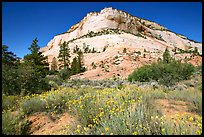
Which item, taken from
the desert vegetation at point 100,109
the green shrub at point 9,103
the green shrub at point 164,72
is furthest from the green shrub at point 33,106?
the green shrub at point 164,72

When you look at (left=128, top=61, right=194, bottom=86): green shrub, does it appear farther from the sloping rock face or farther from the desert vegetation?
Result: the sloping rock face

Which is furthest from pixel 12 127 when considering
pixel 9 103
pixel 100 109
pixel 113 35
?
pixel 113 35

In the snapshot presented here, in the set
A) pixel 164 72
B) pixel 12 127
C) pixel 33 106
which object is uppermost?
pixel 164 72

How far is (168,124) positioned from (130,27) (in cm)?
6153

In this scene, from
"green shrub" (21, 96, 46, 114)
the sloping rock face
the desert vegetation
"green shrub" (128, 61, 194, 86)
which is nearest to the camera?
the desert vegetation

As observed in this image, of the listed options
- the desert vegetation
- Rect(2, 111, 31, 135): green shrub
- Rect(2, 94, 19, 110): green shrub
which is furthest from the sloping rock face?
Rect(2, 111, 31, 135): green shrub

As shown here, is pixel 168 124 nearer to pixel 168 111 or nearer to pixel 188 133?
pixel 188 133

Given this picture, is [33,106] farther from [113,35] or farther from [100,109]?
[113,35]

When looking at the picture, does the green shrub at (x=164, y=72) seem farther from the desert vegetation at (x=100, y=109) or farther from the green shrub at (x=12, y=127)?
the green shrub at (x=12, y=127)

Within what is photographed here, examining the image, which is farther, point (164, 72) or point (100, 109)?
point (164, 72)

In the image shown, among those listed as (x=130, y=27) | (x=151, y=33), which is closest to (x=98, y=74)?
(x=130, y=27)

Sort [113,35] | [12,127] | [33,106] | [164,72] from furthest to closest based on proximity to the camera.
Result: [113,35]
[164,72]
[33,106]
[12,127]

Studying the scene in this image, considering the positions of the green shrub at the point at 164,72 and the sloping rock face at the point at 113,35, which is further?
the sloping rock face at the point at 113,35

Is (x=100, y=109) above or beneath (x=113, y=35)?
beneath
